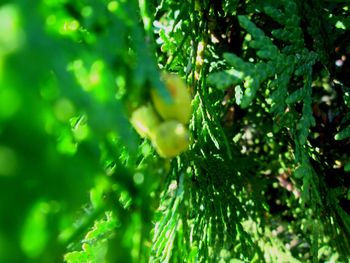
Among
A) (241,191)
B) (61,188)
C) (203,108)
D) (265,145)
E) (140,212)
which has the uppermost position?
(61,188)

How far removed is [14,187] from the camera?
1.22ft

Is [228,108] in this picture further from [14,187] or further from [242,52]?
[14,187]

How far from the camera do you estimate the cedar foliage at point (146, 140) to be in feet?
1.26

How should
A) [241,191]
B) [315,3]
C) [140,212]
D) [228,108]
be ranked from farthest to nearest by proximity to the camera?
[228,108] → [241,191] → [315,3] → [140,212]

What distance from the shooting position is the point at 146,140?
40.3 inches

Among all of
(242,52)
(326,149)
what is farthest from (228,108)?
(326,149)

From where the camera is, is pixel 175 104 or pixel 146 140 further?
pixel 146 140

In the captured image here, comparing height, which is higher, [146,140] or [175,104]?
[175,104]

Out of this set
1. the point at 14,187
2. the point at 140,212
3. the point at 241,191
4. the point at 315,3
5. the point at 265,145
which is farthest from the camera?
the point at 265,145

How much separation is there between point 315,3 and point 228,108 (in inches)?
24.0

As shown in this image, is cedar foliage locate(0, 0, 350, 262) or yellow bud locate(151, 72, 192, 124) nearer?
cedar foliage locate(0, 0, 350, 262)

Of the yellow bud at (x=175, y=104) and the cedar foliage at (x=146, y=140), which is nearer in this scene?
the cedar foliage at (x=146, y=140)

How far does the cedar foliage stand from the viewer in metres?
0.38

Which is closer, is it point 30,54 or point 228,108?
point 30,54
